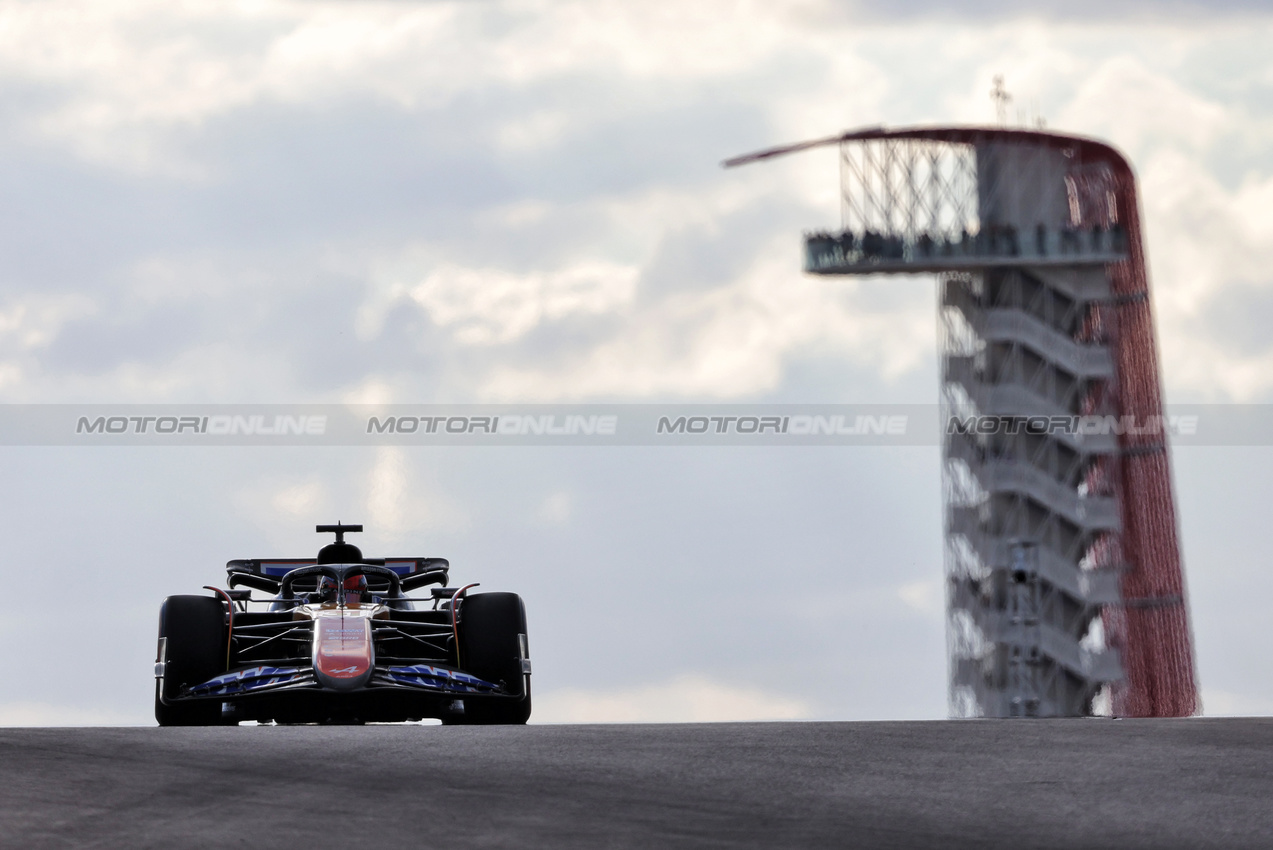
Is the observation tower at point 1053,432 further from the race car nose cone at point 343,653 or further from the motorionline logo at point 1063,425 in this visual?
the race car nose cone at point 343,653

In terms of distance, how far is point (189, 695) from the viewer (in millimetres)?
17375

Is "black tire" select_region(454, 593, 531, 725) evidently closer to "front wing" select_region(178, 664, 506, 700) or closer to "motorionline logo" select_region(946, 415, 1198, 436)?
"front wing" select_region(178, 664, 506, 700)

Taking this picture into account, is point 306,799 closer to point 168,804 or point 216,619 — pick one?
point 168,804

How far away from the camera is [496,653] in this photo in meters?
17.8

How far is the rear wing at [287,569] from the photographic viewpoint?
19.9 meters

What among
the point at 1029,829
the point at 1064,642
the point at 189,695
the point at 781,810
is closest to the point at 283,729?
the point at 189,695

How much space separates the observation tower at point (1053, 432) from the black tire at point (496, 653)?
5018 cm

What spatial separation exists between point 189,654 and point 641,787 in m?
7.66

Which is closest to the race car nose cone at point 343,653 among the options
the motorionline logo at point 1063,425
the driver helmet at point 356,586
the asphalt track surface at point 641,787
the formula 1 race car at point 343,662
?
the formula 1 race car at point 343,662

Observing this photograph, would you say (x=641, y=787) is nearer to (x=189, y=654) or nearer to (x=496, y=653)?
(x=496, y=653)

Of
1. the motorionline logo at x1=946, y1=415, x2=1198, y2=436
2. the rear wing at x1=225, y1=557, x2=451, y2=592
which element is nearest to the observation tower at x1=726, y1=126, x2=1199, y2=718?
the motorionline logo at x1=946, y1=415, x2=1198, y2=436

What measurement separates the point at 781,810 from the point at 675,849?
1.20 metres

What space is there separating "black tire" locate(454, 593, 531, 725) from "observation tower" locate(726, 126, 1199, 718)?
165 feet

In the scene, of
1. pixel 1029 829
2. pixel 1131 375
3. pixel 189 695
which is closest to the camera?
pixel 1029 829
